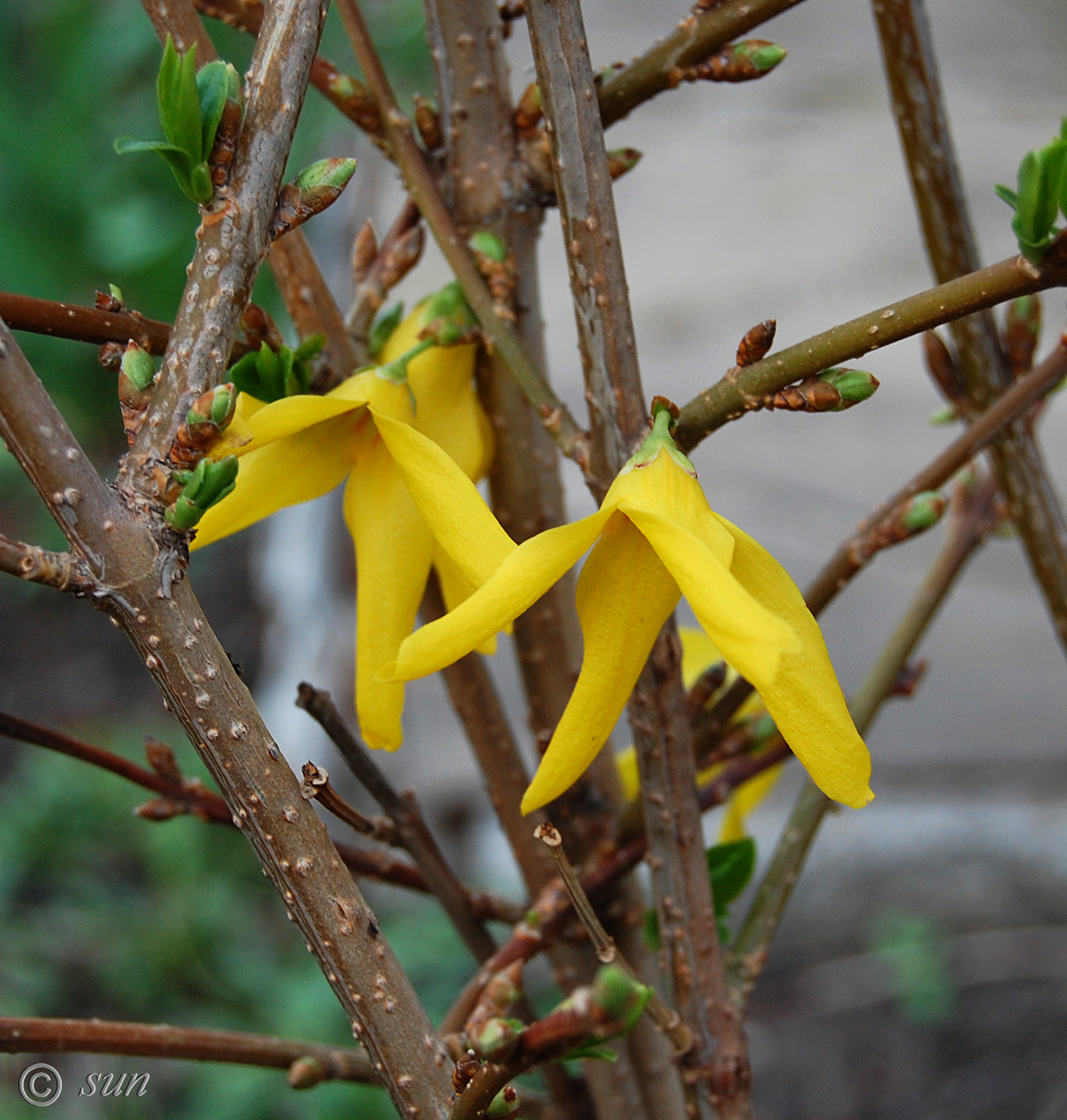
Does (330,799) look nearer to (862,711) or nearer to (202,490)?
(202,490)

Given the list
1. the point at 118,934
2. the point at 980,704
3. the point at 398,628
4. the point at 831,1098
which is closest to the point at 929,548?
the point at 980,704

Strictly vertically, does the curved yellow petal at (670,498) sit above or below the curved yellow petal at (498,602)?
above

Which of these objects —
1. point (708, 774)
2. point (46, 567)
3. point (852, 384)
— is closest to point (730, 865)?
point (708, 774)

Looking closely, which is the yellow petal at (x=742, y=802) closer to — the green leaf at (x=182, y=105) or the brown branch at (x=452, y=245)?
the brown branch at (x=452, y=245)

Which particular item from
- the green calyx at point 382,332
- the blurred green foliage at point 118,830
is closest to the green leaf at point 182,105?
the green calyx at point 382,332

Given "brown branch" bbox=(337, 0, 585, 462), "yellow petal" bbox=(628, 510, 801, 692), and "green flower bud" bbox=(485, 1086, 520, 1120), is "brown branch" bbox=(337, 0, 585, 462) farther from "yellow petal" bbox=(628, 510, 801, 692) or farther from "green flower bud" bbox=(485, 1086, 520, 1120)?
"green flower bud" bbox=(485, 1086, 520, 1120)
